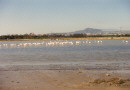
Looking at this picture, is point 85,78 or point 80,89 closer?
point 80,89

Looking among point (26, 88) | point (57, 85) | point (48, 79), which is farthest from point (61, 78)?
point (26, 88)

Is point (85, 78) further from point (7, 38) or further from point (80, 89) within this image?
point (7, 38)

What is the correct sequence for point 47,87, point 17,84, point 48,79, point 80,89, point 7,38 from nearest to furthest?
point 80,89 → point 47,87 → point 17,84 → point 48,79 → point 7,38

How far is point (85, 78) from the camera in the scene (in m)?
10.0

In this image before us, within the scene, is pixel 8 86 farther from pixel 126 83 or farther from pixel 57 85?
pixel 126 83

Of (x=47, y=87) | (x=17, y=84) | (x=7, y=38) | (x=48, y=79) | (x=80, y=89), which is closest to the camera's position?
(x=80, y=89)

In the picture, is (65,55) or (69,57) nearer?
(69,57)

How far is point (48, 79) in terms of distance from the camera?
992cm

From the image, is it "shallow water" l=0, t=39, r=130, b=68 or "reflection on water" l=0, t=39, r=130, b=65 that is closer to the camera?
"shallow water" l=0, t=39, r=130, b=68

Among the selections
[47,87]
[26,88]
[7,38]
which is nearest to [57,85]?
[47,87]

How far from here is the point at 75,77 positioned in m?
10.3

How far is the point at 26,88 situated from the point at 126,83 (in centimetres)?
339

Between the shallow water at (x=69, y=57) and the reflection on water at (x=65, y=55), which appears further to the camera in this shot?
the reflection on water at (x=65, y=55)

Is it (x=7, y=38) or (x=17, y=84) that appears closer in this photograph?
(x=17, y=84)
